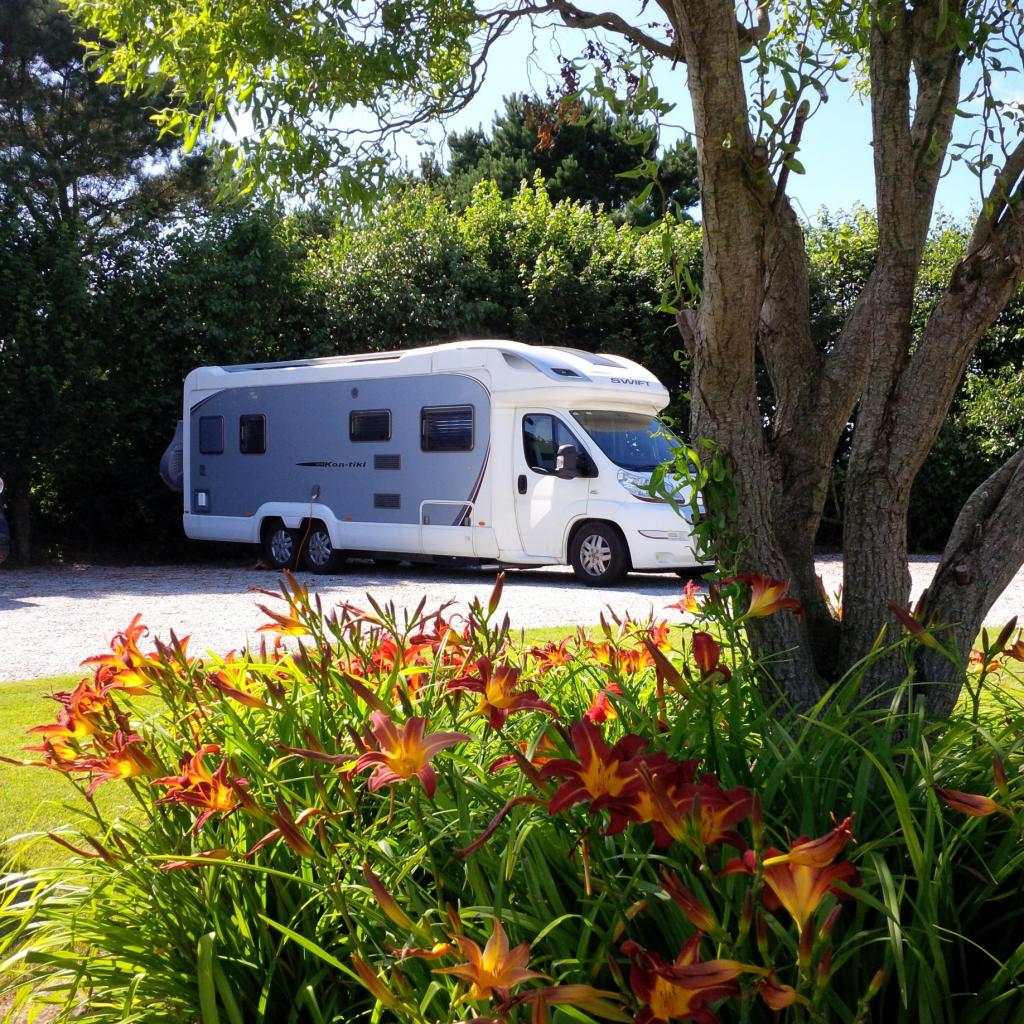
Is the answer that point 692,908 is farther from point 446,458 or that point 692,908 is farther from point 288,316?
point 288,316

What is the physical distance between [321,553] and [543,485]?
11.1ft

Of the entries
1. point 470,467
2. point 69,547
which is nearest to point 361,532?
point 470,467

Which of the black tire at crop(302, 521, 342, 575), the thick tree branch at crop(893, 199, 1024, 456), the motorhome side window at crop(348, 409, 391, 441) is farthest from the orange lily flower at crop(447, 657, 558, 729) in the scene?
the black tire at crop(302, 521, 342, 575)

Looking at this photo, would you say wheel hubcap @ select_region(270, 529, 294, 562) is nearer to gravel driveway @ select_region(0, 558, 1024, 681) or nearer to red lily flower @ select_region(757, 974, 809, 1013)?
gravel driveway @ select_region(0, 558, 1024, 681)

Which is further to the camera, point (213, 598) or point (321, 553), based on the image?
point (321, 553)

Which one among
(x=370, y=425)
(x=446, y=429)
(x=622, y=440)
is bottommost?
(x=622, y=440)

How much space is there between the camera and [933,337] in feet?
9.30

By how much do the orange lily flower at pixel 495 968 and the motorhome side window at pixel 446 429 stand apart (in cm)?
1147

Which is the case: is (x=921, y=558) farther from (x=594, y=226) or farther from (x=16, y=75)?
(x=16, y=75)

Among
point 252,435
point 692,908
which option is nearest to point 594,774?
point 692,908

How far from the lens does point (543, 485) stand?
40.0 ft

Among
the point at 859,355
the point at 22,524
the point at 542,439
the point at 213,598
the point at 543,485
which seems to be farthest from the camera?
the point at 22,524

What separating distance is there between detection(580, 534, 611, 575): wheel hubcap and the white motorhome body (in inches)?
0.6

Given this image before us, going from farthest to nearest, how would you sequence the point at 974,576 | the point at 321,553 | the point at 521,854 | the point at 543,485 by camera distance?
the point at 321,553, the point at 543,485, the point at 974,576, the point at 521,854
